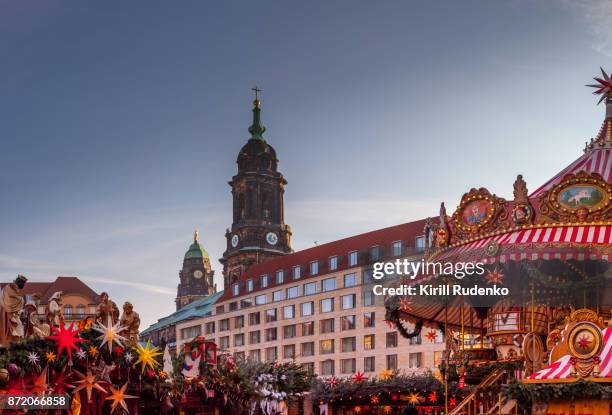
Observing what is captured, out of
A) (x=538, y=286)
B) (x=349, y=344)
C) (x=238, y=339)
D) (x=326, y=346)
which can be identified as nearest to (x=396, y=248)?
(x=349, y=344)

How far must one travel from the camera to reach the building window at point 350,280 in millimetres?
79312

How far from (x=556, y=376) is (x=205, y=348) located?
14872 mm

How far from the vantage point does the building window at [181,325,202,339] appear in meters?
108

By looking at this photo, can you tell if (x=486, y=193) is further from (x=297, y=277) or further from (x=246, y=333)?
(x=246, y=333)

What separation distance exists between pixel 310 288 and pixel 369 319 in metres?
10.1

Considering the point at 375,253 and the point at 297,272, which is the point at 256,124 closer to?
the point at 297,272

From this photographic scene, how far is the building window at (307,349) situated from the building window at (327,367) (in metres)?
2.27

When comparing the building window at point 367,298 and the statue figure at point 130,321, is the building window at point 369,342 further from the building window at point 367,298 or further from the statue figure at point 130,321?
the statue figure at point 130,321

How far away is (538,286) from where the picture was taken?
80.3ft

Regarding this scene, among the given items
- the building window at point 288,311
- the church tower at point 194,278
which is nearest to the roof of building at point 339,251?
the building window at point 288,311

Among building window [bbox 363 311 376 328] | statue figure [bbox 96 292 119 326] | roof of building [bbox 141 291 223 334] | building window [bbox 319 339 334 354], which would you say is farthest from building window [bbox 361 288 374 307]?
statue figure [bbox 96 292 119 326]

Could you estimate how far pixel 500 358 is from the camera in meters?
24.8

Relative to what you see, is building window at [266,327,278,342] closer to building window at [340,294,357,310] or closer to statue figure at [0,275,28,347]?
building window at [340,294,357,310]
